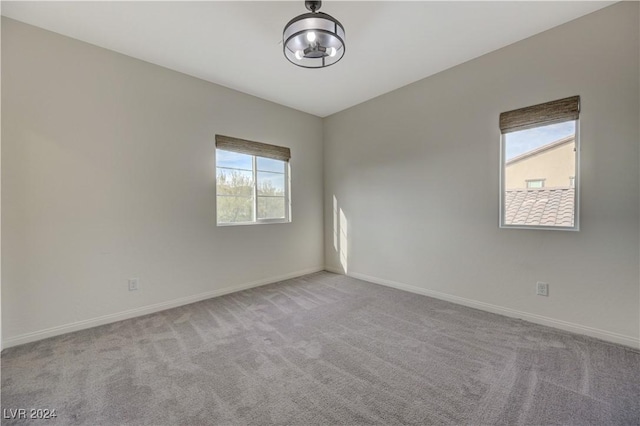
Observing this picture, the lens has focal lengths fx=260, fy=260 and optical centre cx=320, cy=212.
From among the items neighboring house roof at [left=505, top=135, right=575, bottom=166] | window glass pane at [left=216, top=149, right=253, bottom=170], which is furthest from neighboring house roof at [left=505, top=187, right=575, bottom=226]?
window glass pane at [left=216, top=149, right=253, bottom=170]

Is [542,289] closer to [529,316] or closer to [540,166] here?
[529,316]

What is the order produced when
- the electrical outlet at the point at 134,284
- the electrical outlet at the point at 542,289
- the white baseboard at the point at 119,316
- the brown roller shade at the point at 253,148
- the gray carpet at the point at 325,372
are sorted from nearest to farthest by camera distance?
the gray carpet at the point at 325,372 < the white baseboard at the point at 119,316 < the electrical outlet at the point at 542,289 < the electrical outlet at the point at 134,284 < the brown roller shade at the point at 253,148

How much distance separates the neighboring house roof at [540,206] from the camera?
247 centimetres

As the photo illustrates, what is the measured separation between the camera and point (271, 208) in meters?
4.18

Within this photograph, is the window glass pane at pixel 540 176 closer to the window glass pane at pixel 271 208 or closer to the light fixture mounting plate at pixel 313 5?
the light fixture mounting plate at pixel 313 5

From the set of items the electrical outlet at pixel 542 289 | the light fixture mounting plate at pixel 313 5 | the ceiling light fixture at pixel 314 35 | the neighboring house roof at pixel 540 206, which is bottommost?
the electrical outlet at pixel 542 289

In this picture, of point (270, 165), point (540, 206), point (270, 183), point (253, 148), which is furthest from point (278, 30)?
point (540, 206)

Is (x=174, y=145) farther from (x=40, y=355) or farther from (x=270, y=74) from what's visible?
(x=40, y=355)

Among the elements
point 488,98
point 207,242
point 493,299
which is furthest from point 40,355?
point 488,98

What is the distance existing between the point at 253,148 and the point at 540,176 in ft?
11.4

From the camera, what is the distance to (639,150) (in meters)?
2.12

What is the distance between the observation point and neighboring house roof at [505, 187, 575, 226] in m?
2.47

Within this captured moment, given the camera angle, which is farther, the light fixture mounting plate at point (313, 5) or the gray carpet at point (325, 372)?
the light fixture mounting plate at point (313, 5)

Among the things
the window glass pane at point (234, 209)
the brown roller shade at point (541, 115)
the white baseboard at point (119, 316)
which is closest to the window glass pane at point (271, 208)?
the window glass pane at point (234, 209)
